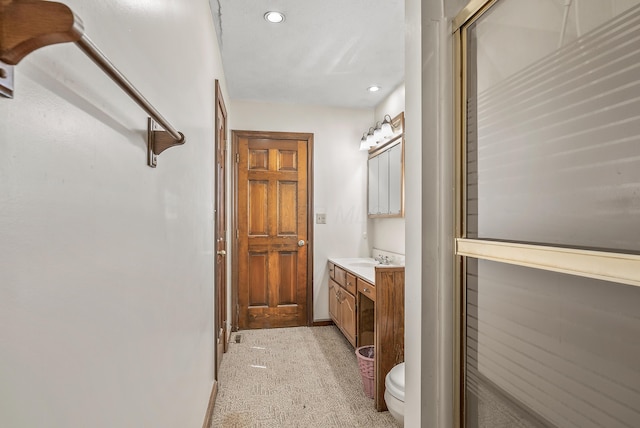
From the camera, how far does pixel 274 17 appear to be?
91.4 inches

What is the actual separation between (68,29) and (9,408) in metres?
0.43

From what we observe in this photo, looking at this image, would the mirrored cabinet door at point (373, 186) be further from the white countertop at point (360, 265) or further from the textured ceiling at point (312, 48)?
the textured ceiling at point (312, 48)

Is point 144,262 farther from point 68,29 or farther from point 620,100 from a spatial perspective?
point 620,100

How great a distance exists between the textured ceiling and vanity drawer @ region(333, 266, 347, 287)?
176cm

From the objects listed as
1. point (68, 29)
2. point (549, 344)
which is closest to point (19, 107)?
point (68, 29)

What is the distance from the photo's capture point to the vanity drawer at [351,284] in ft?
10.1

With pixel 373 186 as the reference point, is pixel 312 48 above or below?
above

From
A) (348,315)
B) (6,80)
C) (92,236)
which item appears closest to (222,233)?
(348,315)

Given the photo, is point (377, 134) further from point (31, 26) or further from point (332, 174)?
point (31, 26)

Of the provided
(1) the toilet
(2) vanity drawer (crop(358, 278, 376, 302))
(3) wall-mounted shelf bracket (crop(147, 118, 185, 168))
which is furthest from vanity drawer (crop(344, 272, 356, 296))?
(3) wall-mounted shelf bracket (crop(147, 118, 185, 168))

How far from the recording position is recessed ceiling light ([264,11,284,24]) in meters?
2.28

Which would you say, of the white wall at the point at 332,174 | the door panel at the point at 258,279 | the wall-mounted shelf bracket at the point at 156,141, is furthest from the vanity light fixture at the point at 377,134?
the wall-mounted shelf bracket at the point at 156,141

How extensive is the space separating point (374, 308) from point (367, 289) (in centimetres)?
22

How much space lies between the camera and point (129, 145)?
0.82 meters
